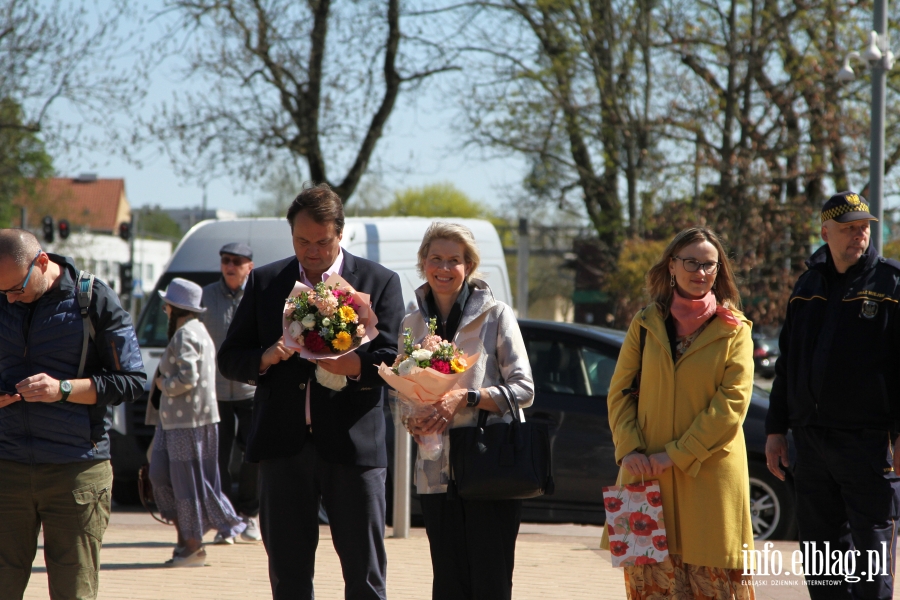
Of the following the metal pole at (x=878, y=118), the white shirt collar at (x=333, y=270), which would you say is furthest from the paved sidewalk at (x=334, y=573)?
the metal pole at (x=878, y=118)

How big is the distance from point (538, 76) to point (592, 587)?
1492cm

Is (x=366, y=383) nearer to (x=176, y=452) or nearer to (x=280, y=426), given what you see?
(x=280, y=426)

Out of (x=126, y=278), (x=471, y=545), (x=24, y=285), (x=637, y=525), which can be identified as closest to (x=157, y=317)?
(x=24, y=285)

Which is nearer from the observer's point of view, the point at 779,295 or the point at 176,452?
the point at 176,452

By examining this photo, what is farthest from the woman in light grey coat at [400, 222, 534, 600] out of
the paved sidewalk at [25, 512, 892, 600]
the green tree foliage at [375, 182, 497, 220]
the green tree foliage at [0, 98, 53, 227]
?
the green tree foliage at [375, 182, 497, 220]

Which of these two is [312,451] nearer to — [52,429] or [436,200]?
[52,429]

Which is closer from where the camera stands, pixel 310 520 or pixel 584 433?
pixel 310 520

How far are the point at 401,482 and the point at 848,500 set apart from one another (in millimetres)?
3610

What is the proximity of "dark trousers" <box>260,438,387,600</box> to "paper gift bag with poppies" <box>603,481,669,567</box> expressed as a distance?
1.03 m

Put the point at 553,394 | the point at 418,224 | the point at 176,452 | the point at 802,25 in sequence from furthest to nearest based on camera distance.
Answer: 1. the point at 802,25
2. the point at 418,224
3. the point at 553,394
4. the point at 176,452

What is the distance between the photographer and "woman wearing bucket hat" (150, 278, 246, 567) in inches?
262

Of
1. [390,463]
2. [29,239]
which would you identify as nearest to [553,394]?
[390,463]

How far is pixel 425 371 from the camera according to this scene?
3877mm

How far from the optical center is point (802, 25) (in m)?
17.8
